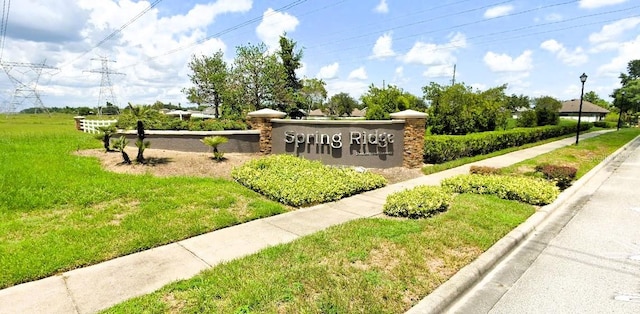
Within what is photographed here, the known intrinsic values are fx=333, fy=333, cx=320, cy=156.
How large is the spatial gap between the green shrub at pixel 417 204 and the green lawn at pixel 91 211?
223 centimetres

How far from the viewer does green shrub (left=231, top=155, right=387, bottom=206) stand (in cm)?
742

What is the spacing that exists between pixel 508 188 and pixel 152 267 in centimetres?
749

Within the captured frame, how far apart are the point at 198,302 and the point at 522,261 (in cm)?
434

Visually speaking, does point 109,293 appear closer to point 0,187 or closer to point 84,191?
Answer: point 84,191

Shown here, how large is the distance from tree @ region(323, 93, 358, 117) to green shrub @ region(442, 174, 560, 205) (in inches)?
3281

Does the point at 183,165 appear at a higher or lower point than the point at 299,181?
higher

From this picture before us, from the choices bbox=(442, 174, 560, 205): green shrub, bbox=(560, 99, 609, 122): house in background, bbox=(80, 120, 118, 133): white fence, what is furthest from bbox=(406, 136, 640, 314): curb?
bbox=(560, 99, 609, 122): house in background

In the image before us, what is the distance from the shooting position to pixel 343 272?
394cm

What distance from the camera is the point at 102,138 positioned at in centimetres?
1102

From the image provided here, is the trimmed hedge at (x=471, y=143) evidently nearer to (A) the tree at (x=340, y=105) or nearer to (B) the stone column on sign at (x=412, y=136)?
(B) the stone column on sign at (x=412, y=136)

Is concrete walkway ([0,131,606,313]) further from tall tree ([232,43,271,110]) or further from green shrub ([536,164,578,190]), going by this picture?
tall tree ([232,43,271,110])

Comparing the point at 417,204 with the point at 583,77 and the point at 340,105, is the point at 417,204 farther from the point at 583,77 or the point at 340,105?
the point at 340,105

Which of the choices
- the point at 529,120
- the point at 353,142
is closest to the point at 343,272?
the point at 353,142

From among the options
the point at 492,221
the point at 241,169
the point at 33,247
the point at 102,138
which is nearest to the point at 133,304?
the point at 33,247
